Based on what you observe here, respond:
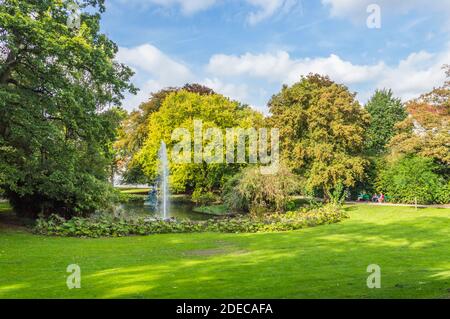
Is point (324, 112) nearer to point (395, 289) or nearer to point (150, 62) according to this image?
point (150, 62)

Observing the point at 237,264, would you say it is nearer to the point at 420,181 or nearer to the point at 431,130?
the point at 420,181

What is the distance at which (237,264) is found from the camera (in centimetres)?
1023

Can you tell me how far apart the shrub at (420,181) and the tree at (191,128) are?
457 inches

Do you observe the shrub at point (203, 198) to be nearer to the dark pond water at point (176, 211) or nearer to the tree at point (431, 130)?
the dark pond water at point (176, 211)

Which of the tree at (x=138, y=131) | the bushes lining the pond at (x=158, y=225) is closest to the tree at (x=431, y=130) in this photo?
the bushes lining the pond at (x=158, y=225)

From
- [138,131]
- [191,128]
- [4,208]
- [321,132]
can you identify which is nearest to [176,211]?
[191,128]

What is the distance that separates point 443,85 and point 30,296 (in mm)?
28663

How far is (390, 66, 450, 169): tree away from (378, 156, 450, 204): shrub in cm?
71

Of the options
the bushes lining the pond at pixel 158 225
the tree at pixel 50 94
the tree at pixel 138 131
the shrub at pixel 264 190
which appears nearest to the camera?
the tree at pixel 50 94

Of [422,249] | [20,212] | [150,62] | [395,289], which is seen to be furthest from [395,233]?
[20,212]

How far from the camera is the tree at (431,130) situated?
88.7ft

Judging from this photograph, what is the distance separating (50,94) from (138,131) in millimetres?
30621

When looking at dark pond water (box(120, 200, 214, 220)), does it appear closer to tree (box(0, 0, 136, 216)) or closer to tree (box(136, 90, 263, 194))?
tree (box(136, 90, 263, 194))
